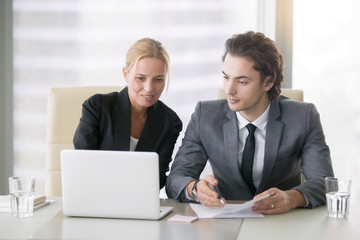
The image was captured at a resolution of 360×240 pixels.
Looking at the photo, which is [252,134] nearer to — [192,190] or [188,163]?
[188,163]

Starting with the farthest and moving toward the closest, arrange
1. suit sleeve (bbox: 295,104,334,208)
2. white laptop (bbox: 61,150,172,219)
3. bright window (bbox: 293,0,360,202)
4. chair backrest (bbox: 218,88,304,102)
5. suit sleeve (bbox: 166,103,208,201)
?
bright window (bbox: 293,0,360,202), chair backrest (bbox: 218,88,304,102), suit sleeve (bbox: 166,103,208,201), suit sleeve (bbox: 295,104,334,208), white laptop (bbox: 61,150,172,219)

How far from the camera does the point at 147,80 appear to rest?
7.36 feet

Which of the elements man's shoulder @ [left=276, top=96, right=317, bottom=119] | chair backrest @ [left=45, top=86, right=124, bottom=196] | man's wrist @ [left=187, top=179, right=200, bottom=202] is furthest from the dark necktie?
chair backrest @ [left=45, top=86, right=124, bottom=196]

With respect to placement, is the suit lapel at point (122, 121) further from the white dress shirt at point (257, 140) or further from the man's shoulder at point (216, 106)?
the white dress shirt at point (257, 140)

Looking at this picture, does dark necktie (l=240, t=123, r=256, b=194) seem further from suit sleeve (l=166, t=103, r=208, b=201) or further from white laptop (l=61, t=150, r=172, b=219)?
white laptop (l=61, t=150, r=172, b=219)

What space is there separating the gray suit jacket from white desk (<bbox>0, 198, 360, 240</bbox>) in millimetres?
415

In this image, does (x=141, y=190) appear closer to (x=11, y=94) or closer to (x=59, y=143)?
(x=59, y=143)

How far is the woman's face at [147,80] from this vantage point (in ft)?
7.36

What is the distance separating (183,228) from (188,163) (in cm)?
63

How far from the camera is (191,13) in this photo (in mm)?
3488

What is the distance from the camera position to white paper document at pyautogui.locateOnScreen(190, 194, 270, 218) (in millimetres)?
1611

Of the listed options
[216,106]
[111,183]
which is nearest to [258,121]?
[216,106]

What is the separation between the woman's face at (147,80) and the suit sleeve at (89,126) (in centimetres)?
19

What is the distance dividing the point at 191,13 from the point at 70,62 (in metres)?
0.94
